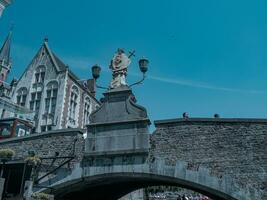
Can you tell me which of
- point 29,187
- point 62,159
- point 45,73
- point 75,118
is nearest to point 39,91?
point 45,73

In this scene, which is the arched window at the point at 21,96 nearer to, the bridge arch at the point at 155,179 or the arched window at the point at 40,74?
the arched window at the point at 40,74

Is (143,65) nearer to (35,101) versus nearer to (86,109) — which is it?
(35,101)

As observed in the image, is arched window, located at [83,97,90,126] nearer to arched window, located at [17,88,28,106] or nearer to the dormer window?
the dormer window

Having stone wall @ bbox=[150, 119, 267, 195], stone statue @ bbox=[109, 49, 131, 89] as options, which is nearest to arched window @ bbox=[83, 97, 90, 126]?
stone statue @ bbox=[109, 49, 131, 89]

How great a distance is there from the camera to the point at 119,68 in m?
14.7

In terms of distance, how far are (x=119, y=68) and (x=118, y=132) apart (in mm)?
3350

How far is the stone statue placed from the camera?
1433 centimetres

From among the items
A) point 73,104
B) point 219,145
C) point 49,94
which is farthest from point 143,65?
point 49,94

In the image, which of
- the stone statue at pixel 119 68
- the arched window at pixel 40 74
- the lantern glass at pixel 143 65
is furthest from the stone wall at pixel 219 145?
the arched window at pixel 40 74

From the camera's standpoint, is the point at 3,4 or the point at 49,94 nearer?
the point at 3,4

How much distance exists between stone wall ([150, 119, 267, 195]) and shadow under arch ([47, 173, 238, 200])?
2.46 feet

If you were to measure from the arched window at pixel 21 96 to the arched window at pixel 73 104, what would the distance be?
485 centimetres

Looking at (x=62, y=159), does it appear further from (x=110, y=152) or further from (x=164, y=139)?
(x=164, y=139)

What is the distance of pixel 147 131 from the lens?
41.6 feet
